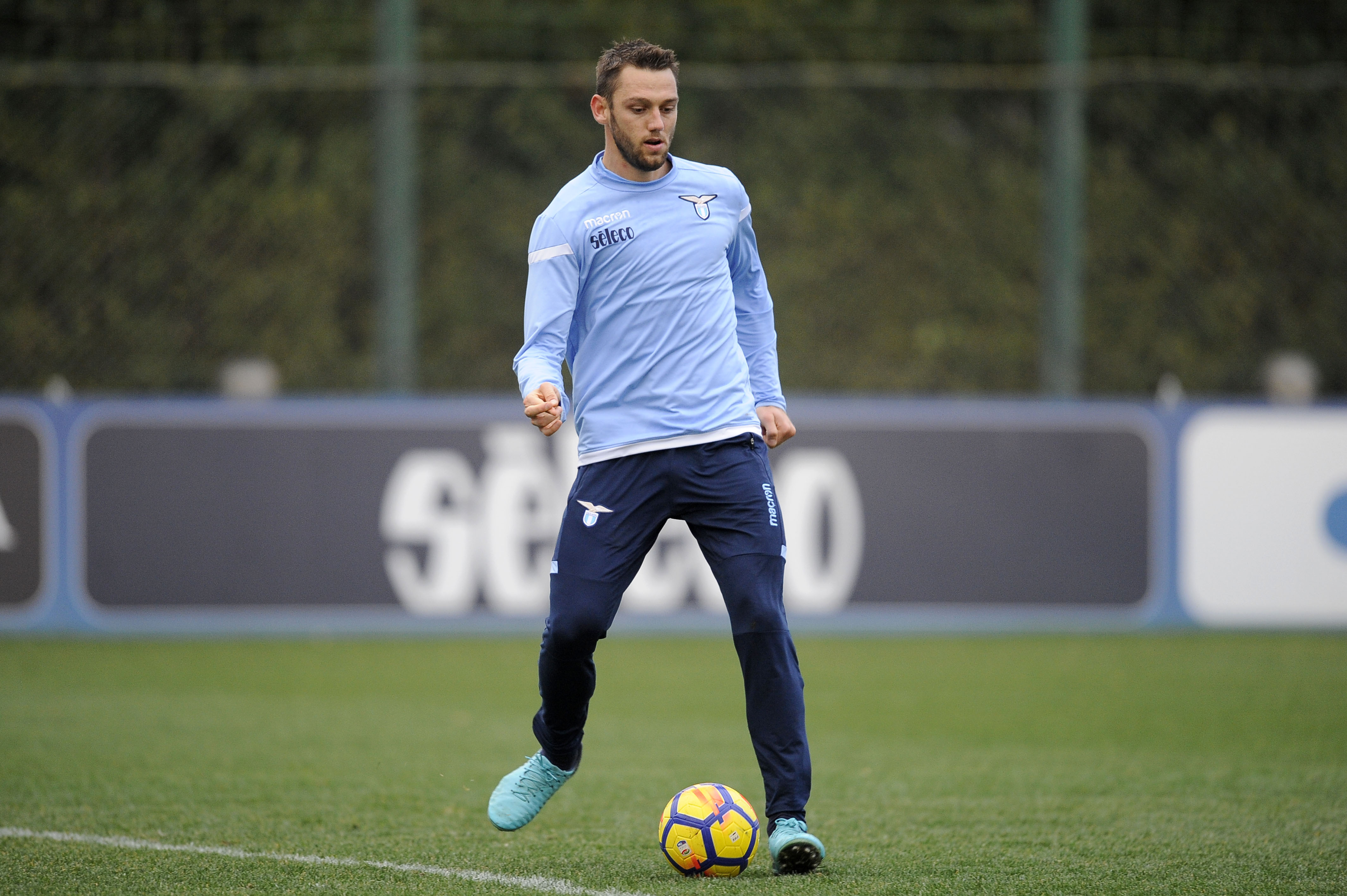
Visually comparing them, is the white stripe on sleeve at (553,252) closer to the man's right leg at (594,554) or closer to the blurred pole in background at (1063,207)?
the man's right leg at (594,554)

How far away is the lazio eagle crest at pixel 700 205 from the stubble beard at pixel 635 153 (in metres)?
0.13

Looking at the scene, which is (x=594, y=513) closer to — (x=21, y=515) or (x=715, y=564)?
(x=715, y=564)

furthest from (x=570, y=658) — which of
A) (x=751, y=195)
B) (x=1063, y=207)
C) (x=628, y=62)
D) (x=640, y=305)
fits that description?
(x=751, y=195)

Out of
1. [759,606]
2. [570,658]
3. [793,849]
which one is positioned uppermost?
[759,606]

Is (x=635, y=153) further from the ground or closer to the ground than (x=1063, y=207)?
closer to the ground

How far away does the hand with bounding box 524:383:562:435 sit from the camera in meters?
4.38

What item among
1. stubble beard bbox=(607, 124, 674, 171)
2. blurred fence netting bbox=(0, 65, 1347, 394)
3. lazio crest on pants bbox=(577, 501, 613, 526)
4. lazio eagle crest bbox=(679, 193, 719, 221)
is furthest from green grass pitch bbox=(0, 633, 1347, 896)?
blurred fence netting bbox=(0, 65, 1347, 394)

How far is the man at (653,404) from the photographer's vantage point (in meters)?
→ 4.64

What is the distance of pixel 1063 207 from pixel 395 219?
479cm

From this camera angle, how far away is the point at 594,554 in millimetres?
4688

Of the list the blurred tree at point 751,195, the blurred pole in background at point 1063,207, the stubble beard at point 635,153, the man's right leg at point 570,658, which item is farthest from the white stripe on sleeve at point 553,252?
the blurred tree at point 751,195

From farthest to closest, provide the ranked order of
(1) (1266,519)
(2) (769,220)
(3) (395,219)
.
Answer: (2) (769,220), (3) (395,219), (1) (1266,519)

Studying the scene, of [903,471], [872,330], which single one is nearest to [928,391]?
[872,330]

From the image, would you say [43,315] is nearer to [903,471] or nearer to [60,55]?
[60,55]
